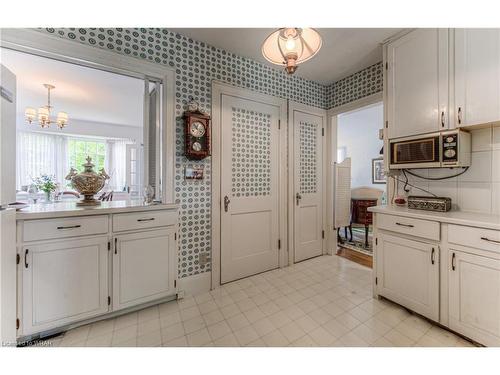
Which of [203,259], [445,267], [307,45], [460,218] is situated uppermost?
[307,45]

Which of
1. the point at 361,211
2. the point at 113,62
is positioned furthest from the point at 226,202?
the point at 361,211

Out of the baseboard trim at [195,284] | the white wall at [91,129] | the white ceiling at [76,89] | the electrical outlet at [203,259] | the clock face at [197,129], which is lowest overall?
the baseboard trim at [195,284]

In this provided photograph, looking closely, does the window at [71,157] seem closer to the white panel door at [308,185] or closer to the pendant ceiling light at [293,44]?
the white panel door at [308,185]

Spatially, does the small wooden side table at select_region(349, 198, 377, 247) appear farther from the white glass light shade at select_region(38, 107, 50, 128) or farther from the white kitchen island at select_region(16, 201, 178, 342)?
the white glass light shade at select_region(38, 107, 50, 128)

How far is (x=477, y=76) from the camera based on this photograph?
62.5 inches

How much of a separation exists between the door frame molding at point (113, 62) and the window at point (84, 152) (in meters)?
4.64

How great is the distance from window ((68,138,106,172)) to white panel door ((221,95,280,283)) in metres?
4.93

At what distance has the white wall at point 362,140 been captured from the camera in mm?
5281

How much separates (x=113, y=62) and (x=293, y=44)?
1.54 meters

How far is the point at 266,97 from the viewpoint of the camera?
2637mm

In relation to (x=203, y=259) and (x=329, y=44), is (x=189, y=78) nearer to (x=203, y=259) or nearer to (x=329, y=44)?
(x=329, y=44)

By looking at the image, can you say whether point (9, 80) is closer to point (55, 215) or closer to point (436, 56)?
point (55, 215)

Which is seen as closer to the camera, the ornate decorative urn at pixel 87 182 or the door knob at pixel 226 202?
the ornate decorative urn at pixel 87 182

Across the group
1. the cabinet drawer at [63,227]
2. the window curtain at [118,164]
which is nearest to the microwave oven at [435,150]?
the cabinet drawer at [63,227]
